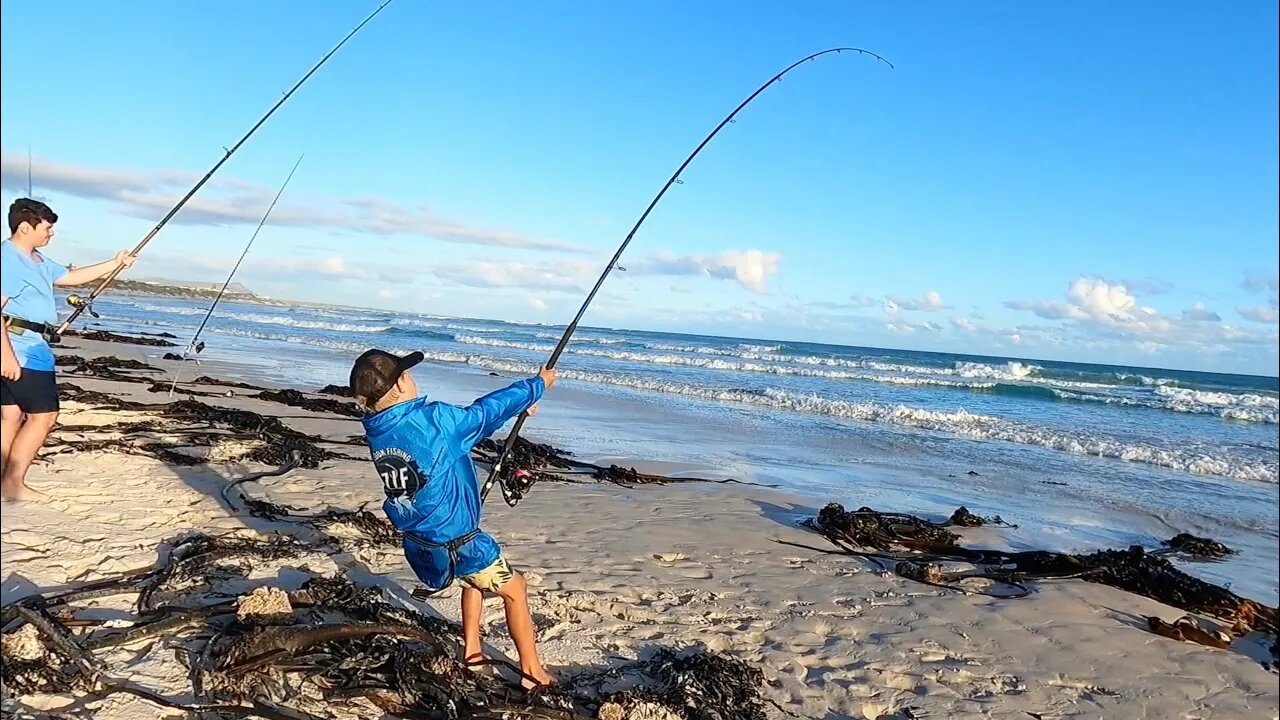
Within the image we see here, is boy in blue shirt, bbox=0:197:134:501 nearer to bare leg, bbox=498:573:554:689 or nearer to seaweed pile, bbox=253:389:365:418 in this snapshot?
bare leg, bbox=498:573:554:689

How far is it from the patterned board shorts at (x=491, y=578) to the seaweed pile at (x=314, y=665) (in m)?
0.34

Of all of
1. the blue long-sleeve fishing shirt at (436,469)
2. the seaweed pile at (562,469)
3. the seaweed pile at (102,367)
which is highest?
the blue long-sleeve fishing shirt at (436,469)

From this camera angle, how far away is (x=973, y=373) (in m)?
34.2

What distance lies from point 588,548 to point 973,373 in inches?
1280

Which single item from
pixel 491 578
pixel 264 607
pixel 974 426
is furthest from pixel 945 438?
pixel 264 607

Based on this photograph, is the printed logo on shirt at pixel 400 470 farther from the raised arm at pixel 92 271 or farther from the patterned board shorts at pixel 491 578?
the raised arm at pixel 92 271

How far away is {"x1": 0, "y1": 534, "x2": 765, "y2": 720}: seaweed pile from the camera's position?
2805mm

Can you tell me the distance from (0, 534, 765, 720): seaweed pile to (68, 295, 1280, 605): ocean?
12.8 feet

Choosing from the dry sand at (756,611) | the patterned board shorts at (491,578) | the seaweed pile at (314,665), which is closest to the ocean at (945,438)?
the dry sand at (756,611)

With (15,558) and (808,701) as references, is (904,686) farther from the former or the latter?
(15,558)

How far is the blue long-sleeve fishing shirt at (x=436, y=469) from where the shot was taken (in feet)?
9.38

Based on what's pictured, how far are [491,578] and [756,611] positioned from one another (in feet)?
6.25

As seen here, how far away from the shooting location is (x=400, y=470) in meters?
2.87

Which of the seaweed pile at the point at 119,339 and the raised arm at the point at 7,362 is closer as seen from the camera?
the raised arm at the point at 7,362
